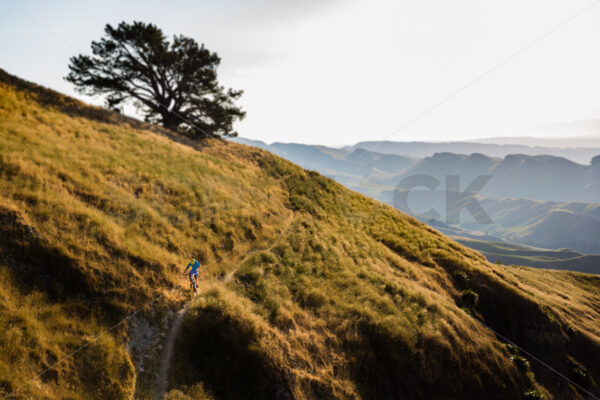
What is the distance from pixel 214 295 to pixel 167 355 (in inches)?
108

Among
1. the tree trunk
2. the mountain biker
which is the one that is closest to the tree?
the tree trunk

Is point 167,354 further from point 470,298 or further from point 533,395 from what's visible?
point 470,298

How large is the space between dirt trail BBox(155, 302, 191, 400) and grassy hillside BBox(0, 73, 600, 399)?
265 mm

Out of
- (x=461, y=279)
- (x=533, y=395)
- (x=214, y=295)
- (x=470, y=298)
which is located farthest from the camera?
(x=461, y=279)

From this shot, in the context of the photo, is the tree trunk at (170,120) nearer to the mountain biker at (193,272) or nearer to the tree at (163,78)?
the tree at (163,78)

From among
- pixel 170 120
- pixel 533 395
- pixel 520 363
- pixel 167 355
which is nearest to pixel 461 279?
pixel 520 363

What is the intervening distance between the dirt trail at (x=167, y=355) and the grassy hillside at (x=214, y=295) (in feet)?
0.87

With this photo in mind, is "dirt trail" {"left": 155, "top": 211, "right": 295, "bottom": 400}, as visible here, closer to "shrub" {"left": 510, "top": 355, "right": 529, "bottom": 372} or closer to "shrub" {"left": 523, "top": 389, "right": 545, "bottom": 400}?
"shrub" {"left": 523, "top": 389, "right": 545, "bottom": 400}

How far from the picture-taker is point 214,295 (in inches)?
435

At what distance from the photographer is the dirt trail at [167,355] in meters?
7.97

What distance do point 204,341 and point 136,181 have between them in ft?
38.9

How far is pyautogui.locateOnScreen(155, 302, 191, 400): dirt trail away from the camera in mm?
7969

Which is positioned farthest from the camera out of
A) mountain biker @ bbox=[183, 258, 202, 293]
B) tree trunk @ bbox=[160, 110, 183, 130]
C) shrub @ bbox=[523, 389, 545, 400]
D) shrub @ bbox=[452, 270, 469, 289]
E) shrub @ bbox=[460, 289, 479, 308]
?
tree trunk @ bbox=[160, 110, 183, 130]

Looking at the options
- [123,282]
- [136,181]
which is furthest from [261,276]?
[136,181]
